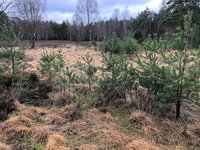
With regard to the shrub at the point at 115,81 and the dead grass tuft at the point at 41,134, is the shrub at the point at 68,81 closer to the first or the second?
the shrub at the point at 115,81

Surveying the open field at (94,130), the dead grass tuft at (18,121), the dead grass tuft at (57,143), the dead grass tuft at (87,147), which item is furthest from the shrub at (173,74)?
the dead grass tuft at (18,121)

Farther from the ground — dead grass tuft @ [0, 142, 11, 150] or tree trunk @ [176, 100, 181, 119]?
tree trunk @ [176, 100, 181, 119]

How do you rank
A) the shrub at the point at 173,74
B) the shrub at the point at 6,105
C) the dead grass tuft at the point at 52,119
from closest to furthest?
1. the shrub at the point at 173,74
2. the dead grass tuft at the point at 52,119
3. the shrub at the point at 6,105

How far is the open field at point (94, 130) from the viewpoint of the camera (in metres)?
5.70

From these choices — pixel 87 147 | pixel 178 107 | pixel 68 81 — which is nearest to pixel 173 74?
pixel 178 107

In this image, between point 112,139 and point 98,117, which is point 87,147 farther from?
point 98,117

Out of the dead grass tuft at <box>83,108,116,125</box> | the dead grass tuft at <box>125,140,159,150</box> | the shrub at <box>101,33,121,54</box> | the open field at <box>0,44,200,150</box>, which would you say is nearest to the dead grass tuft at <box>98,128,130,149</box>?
the open field at <box>0,44,200,150</box>

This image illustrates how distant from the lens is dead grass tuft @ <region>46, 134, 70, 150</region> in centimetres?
544

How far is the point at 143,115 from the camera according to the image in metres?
6.89

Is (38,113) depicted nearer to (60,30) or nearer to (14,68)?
(14,68)

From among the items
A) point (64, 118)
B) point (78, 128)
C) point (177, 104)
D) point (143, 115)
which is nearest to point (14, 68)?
point (64, 118)

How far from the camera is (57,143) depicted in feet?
18.4

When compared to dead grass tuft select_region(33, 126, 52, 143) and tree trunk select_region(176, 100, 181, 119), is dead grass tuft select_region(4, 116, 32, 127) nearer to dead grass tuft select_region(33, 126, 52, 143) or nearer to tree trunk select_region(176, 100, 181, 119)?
dead grass tuft select_region(33, 126, 52, 143)

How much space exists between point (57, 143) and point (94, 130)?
1.01 m
